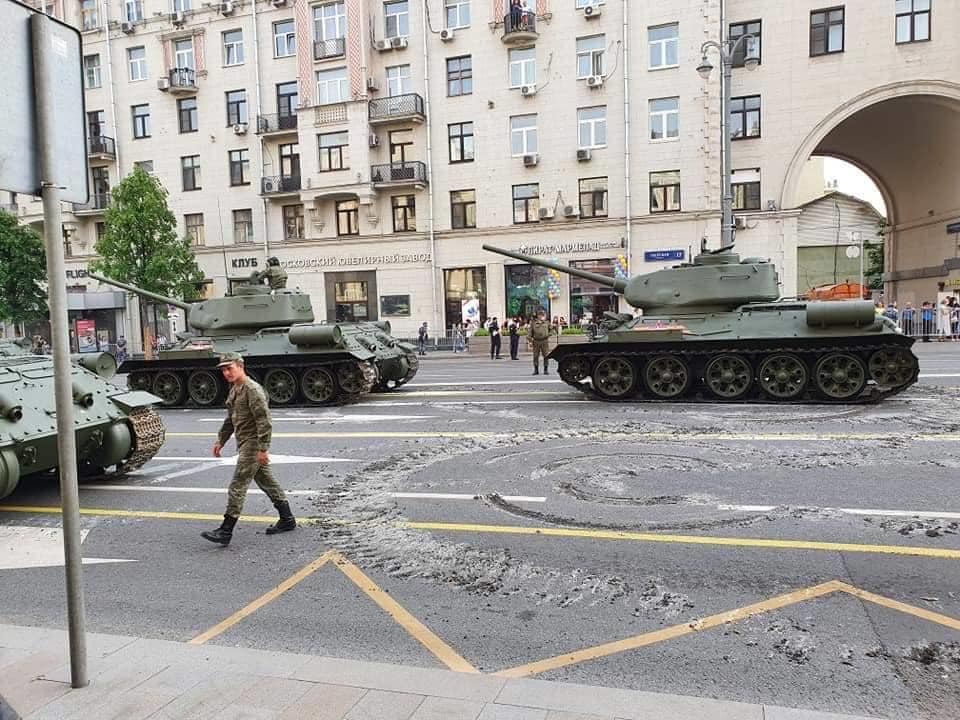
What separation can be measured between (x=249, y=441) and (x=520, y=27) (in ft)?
94.5

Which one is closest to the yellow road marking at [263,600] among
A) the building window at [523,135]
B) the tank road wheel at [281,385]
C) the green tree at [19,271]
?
the tank road wheel at [281,385]

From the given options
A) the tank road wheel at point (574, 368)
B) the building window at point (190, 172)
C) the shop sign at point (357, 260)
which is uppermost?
the building window at point (190, 172)

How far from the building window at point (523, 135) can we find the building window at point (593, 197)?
275 centimetres

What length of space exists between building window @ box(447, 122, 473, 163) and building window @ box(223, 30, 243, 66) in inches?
442

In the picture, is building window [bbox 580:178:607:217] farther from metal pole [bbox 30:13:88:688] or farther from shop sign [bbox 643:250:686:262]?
metal pole [bbox 30:13:88:688]

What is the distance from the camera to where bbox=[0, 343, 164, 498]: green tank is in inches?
289

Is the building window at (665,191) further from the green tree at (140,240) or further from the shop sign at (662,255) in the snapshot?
the green tree at (140,240)

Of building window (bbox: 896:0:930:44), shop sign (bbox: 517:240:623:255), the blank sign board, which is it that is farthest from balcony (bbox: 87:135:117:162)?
the blank sign board

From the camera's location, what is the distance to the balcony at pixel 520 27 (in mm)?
30922

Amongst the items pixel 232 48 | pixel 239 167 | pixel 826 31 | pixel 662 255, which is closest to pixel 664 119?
pixel 662 255

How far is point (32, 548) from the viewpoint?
20.9 ft

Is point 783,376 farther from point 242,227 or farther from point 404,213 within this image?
point 242,227

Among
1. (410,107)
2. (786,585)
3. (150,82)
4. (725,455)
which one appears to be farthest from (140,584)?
(150,82)

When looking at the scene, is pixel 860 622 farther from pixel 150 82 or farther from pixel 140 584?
pixel 150 82
